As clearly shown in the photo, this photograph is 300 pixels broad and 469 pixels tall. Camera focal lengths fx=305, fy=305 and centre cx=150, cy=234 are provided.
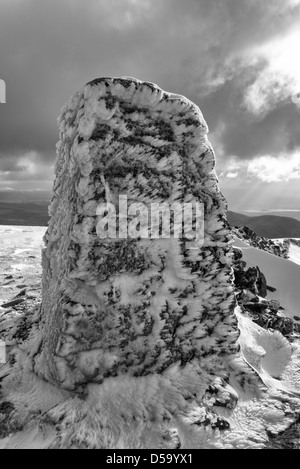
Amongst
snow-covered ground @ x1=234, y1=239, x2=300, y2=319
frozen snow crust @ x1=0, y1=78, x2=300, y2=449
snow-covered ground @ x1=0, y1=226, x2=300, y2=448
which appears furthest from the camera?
snow-covered ground @ x1=234, y1=239, x2=300, y2=319

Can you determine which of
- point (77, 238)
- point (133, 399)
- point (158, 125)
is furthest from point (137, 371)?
point (158, 125)

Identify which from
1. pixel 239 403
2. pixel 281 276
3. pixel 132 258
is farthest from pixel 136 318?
pixel 281 276

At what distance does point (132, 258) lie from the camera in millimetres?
8016

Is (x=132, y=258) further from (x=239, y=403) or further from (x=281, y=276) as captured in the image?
(x=281, y=276)

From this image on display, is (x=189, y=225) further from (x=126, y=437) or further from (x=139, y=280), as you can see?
(x=126, y=437)

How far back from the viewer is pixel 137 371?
7.84 meters

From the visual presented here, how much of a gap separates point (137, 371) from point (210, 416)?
2.02 metres
